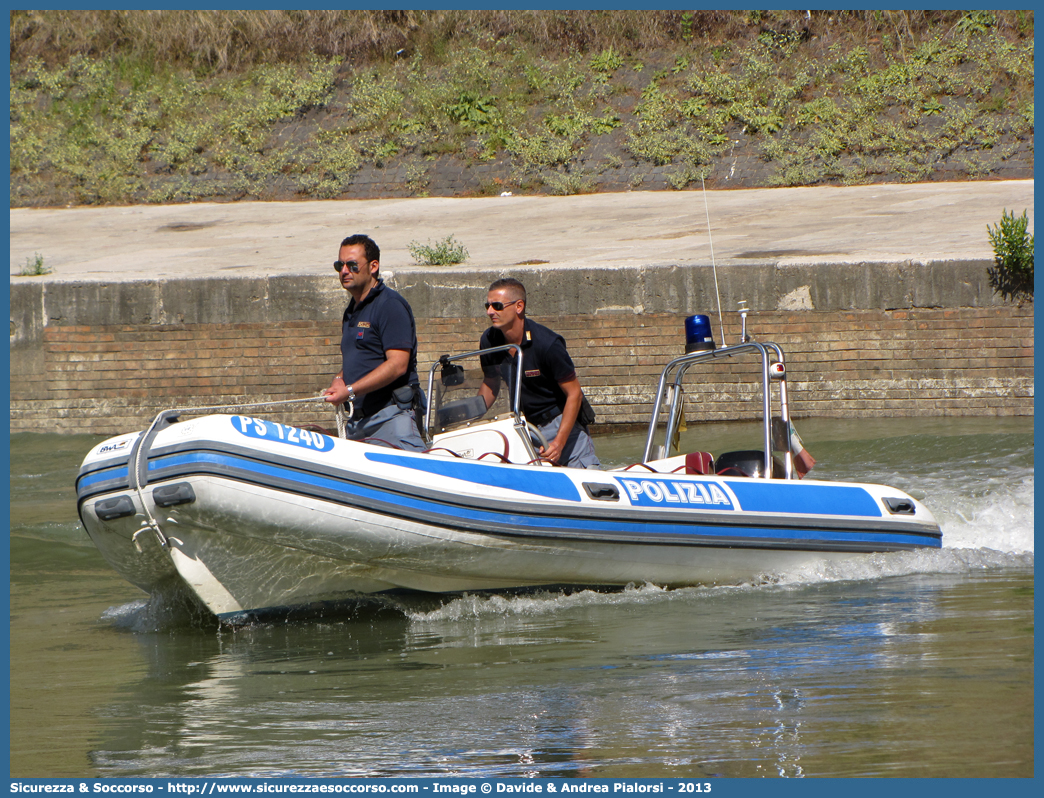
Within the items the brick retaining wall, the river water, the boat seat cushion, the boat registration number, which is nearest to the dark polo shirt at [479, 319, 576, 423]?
the boat seat cushion

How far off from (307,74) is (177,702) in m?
17.8

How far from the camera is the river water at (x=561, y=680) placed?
10.7 feet

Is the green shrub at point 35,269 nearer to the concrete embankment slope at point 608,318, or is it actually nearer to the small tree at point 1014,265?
the concrete embankment slope at point 608,318

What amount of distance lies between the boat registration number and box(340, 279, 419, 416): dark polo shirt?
1.28 ft

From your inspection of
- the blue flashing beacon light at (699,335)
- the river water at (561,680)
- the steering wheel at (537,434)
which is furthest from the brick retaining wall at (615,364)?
the steering wheel at (537,434)

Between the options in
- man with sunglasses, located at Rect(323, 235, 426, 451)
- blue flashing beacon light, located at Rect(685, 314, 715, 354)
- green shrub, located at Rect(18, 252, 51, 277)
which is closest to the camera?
man with sunglasses, located at Rect(323, 235, 426, 451)

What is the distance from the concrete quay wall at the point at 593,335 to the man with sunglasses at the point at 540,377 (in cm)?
482

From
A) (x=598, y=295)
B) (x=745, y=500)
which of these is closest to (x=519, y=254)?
(x=598, y=295)

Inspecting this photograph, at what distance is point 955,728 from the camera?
129 inches

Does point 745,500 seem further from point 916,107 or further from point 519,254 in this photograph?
point 916,107

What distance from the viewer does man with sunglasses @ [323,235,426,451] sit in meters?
5.11

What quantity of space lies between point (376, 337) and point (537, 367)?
965 mm

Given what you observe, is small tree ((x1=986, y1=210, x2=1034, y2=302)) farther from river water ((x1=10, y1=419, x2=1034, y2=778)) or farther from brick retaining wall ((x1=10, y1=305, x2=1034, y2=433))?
river water ((x1=10, y1=419, x2=1034, y2=778))

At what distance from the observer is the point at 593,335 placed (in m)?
10.7
